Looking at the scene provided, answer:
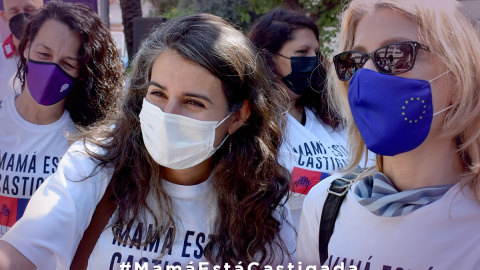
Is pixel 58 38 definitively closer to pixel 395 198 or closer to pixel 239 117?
pixel 239 117

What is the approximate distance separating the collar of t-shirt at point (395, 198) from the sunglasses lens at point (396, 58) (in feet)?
1.39

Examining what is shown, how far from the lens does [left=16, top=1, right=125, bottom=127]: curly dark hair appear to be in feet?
10.5

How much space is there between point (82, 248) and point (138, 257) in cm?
23

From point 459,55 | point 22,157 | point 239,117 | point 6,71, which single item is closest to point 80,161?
point 239,117

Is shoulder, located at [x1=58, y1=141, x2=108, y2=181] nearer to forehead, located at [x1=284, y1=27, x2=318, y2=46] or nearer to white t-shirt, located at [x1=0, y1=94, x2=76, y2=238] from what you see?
white t-shirt, located at [x1=0, y1=94, x2=76, y2=238]

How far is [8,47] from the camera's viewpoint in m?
4.44

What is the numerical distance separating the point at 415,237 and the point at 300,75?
7.11 ft

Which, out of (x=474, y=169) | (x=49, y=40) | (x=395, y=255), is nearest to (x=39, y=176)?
(x=49, y=40)

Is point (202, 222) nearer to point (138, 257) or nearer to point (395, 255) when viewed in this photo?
point (138, 257)

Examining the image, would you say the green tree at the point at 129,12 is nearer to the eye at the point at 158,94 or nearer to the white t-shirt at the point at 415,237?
the eye at the point at 158,94

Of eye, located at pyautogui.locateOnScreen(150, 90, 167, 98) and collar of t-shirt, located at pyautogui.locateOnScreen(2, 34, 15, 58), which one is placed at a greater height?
eye, located at pyautogui.locateOnScreen(150, 90, 167, 98)

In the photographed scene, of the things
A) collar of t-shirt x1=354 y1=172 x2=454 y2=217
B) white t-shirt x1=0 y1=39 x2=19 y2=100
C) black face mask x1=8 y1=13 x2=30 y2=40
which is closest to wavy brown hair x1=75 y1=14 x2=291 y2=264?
collar of t-shirt x1=354 y1=172 x2=454 y2=217

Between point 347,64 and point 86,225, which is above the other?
point 347,64

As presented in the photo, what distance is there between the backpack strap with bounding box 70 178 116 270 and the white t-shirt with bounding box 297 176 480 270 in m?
0.95
